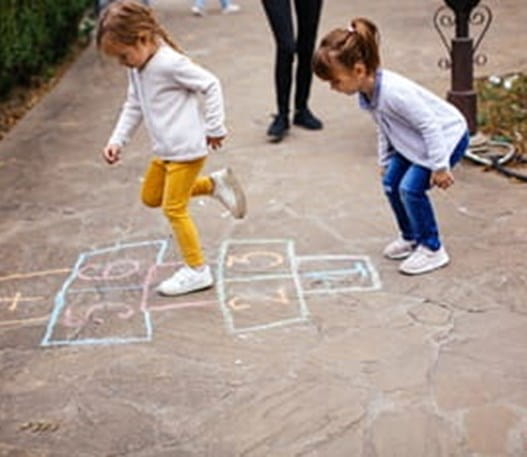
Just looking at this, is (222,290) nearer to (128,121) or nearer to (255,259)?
(255,259)

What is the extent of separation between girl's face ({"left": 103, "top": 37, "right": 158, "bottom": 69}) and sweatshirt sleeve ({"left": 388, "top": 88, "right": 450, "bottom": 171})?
94 cm

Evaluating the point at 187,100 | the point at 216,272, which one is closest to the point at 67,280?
the point at 216,272

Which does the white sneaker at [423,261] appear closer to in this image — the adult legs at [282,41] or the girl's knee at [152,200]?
the girl's knee at [152,200]

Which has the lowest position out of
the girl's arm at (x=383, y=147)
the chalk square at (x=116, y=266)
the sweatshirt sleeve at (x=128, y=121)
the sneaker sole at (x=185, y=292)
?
the chalk square at (x=116, y=266)

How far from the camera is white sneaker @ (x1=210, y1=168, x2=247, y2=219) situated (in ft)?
15.4

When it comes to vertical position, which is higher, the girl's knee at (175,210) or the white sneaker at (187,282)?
the girl's knee at (175,210)

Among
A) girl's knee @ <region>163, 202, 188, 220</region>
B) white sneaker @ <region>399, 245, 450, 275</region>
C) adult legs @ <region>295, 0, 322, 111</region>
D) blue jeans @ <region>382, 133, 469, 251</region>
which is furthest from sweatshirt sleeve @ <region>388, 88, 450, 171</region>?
adult legs @ <region>295, 0, 322, 111</region>

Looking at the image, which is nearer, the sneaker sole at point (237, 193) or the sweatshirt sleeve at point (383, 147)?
the sweatshirt sleeve at point (383, 147)

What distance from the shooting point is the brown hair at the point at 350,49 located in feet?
13.5

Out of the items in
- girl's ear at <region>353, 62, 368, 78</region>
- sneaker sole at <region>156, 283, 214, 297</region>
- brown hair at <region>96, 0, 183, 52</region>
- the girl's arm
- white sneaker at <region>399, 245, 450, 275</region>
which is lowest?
sneaker sole at <region>156, 283, 214, 297</region>

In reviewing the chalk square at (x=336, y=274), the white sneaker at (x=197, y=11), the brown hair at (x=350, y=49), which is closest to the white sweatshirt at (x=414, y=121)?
the brown hair at (x=350, y=49)

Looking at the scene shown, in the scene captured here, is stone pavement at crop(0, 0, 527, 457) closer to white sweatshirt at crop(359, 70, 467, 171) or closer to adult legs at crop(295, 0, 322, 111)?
adult legs at crop(295, 0, 322, 111)

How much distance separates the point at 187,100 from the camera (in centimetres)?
429

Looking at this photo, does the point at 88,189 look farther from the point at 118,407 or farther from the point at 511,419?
the point at 511,419
